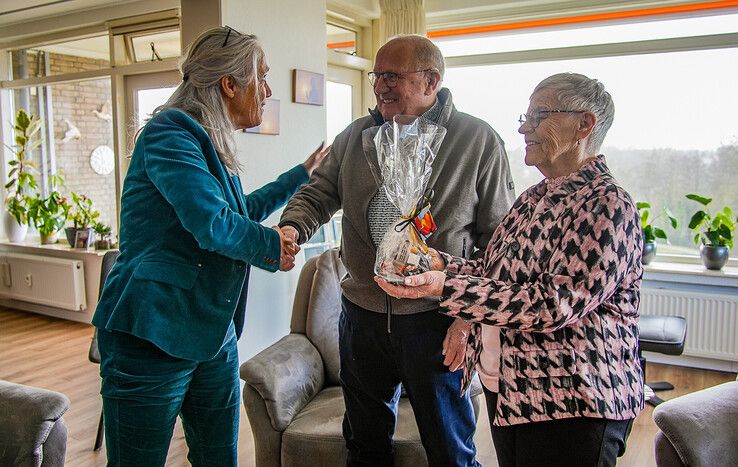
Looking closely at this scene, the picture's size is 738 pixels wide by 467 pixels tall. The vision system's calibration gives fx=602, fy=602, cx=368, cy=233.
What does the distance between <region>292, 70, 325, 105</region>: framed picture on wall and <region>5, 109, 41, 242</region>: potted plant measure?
321cm

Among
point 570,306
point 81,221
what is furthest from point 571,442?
point 81,221

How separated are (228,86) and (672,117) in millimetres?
3814

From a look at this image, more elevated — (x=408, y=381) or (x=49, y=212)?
(x=49, y=212)

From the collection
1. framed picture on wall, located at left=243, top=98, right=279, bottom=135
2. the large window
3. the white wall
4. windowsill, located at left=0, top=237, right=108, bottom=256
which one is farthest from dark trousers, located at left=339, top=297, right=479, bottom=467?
windowsill, located at left=0, top=237, right=108, bottom=256

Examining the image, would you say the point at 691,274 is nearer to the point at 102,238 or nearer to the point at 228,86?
the point at 228,86

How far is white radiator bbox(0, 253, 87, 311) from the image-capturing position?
5.20 metres

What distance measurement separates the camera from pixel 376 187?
1.81 meters

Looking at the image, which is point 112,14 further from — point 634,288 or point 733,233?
point 733,233

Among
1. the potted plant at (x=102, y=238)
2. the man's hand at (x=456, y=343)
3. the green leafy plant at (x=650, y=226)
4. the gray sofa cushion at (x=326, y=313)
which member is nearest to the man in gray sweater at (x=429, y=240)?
the man's hand at (x=456, y=343)

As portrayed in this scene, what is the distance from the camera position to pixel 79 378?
399 centimetres

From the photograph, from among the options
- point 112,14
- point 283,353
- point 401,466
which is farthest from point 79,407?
point 112,14

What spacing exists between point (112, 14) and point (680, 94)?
4271mm

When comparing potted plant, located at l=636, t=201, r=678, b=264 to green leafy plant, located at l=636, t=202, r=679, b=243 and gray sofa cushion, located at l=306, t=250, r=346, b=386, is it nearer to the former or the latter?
green leafy plant, located at l=636, t=202, r=679, b=243

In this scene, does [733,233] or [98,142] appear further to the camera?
[98,142]
